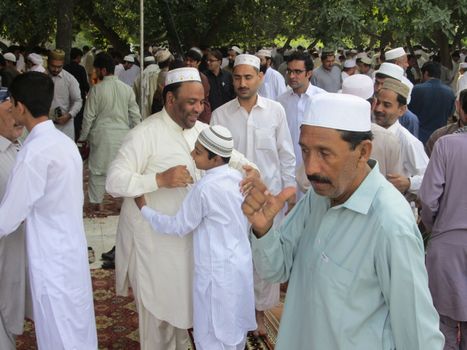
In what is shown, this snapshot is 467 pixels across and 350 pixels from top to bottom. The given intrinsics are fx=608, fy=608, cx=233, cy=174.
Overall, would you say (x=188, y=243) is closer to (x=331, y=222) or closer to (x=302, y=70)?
(x=331, y=222)

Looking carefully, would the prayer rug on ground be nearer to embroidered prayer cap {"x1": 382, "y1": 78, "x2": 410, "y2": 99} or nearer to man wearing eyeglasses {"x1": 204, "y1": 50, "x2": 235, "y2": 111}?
embroidered prayer cap {"x1": 382, "y1": 78, "x2": 410, "y2": 99}

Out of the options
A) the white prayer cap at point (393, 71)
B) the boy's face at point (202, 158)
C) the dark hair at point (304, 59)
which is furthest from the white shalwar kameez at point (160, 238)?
the dark hair at point (304, 59)

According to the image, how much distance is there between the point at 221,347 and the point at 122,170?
1.10m

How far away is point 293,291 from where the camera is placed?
2047mm

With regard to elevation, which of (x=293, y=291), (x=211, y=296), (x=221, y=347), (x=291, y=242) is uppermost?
(x=291, y=242)

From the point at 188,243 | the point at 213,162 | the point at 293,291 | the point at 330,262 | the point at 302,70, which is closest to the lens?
the point at 330,262

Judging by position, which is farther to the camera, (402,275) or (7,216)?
(7,216)

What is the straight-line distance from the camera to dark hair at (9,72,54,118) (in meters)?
2.87

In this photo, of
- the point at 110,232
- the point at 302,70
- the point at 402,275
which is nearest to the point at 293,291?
the point at 402,275

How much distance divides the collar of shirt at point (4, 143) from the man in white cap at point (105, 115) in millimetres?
3539

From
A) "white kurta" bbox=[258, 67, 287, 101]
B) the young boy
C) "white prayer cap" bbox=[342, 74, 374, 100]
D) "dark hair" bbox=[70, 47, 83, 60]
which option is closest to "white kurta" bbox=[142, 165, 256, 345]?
the young boy

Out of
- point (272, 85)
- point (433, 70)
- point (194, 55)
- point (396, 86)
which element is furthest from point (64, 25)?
point (396, 86)

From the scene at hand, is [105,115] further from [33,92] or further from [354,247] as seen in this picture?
[354,247]

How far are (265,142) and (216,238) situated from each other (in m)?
1.35
